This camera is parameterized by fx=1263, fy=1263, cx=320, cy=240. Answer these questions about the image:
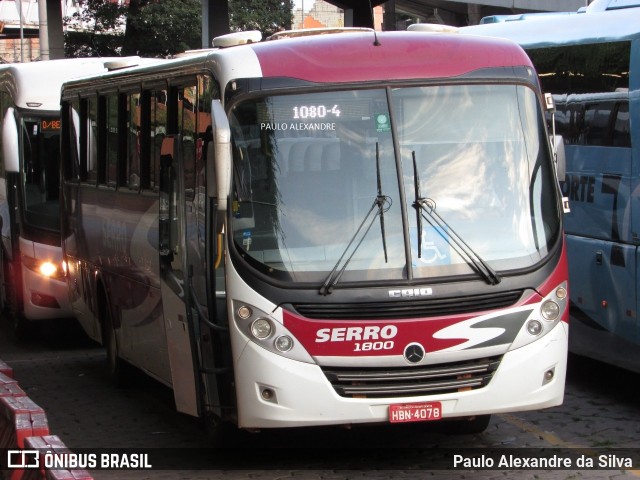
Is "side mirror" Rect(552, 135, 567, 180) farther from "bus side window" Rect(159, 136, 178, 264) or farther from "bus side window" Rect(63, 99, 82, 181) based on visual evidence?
"bus side window" Rect(63, 99, 82, 181)

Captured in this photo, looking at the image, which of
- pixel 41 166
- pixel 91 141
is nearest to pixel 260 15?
pixel 41 166

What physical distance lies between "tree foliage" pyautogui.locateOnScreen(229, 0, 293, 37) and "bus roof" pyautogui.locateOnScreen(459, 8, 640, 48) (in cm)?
3283

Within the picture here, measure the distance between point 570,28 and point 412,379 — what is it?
15.5 ft

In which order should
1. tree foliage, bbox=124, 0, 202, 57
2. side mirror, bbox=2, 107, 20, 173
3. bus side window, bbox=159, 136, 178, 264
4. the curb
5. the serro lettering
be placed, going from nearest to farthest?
the curb → the serro lettering → bus side window, bbox=159, 136, 178, 264 → side mirror, bbox=2, 107, 20, 173 → tree foliage, bbox=124, 0, 202, 57

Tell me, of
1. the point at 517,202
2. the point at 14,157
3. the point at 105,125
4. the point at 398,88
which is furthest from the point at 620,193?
the point at 14,157

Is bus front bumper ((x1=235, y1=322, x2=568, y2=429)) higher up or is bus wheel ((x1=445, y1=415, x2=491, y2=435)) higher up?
bus front bumper ((x1=235, y1=322, x2=568, y2=429))

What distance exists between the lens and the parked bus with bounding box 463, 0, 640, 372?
10.0 metres

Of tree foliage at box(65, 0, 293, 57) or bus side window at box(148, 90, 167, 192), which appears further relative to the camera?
tree foliage at box(65, 0, 293, 57)

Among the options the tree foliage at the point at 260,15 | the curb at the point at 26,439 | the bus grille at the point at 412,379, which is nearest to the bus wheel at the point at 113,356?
the curb at the point at 26,439

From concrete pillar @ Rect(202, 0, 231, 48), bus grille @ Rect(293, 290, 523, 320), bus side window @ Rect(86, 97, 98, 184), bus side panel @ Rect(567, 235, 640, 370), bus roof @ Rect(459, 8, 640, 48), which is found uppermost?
bus roof @ Rect(459, 8, 640, 48)

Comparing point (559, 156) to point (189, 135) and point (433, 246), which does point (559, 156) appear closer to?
point (433, 246)

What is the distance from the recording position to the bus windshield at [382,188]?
8008mm

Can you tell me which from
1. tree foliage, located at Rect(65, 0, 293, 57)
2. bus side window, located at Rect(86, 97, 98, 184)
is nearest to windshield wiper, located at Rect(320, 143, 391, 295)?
bus side window, located at Rect(86, 97, 98, 184)

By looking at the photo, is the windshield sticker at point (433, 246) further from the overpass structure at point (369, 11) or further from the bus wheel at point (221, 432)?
the overpass structure at point (369, 11)
